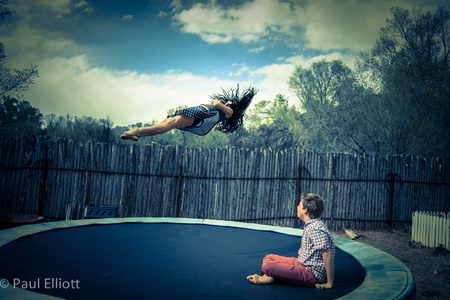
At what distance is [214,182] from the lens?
5.55 meters

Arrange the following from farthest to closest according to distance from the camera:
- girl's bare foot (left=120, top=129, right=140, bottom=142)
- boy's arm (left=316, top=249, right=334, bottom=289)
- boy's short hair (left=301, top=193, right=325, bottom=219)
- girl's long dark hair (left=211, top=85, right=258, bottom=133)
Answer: girl's long dark hair (left=211, top=85, right=258, bottom=133), girl's bare foot (left=120, top=129, right=140, bottom=142), boy's short hair (left=301, top=193, right=325, bottom=219), boy's arm (left=316, top=249, right=334, bottom=289)

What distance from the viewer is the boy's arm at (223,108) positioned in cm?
250

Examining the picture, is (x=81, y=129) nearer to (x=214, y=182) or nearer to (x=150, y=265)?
(x=214, y=182)

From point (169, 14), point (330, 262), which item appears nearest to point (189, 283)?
point (330, 262)

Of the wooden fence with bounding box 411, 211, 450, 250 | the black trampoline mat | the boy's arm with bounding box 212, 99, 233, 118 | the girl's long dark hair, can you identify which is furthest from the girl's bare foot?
the wooden fence with bounding box 411, 211, 450, 250

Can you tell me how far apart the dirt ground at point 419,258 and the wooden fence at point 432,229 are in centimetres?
14

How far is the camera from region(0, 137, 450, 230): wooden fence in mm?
4816

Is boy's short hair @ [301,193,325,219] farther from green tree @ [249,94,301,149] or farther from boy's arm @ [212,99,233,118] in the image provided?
green tree @ [249,94,301,149]

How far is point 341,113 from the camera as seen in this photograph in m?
10.2

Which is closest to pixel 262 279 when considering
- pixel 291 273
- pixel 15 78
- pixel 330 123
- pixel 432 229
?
pixel 291 273

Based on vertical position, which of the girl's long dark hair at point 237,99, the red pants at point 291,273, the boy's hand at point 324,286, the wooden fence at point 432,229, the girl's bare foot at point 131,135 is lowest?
the wooden fence at point 432,229

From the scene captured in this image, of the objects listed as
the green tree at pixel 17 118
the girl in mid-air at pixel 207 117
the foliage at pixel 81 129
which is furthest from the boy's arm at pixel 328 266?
the foliage at pixel 81 129

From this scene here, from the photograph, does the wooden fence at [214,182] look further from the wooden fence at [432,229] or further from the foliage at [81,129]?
the foliage at [81,129]

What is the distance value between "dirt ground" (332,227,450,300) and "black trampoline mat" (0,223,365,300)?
1.72 m
